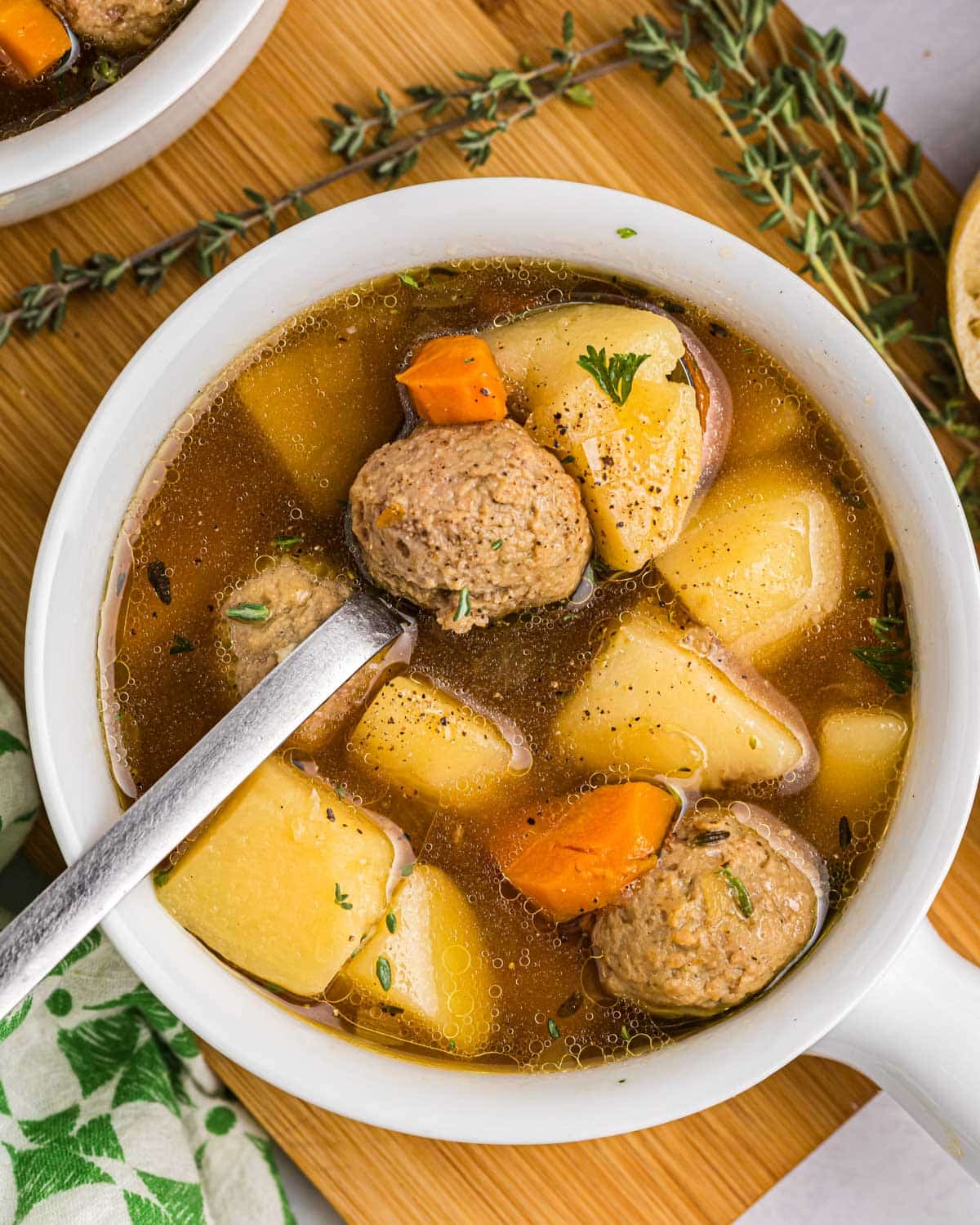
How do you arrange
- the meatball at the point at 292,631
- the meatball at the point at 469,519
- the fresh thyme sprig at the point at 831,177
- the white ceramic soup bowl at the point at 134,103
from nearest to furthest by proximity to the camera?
the meatball at the point at 469,519 < the white ceramic soup bowl at the point at 134,103 < the meatball at the point at 292,631 < the fresh thyme sprig at the point at 831,177

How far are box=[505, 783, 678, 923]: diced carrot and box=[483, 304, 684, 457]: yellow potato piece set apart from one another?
20.5 inches

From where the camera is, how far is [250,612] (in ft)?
5.32

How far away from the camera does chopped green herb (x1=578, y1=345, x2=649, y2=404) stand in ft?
5.05

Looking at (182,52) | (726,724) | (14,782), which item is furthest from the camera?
(14,782)

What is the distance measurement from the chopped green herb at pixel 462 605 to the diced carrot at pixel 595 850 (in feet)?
1.27

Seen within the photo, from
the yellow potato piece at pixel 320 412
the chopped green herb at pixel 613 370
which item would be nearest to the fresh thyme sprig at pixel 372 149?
the yellow potato piece at pixel 320 412

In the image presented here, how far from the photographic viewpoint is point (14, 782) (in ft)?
5.95

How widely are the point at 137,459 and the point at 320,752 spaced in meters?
0.53

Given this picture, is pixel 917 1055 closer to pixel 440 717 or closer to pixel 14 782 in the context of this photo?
pixel 440 717

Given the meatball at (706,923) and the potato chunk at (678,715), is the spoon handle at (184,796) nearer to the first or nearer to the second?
the potato chunk at (678,715)

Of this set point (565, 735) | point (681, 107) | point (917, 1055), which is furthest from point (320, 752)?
point (681, 107)

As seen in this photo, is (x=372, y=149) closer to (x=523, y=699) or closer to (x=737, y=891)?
(x=523, y=699)

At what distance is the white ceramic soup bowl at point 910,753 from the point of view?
1.55 m

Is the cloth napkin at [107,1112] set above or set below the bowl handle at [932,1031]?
above
